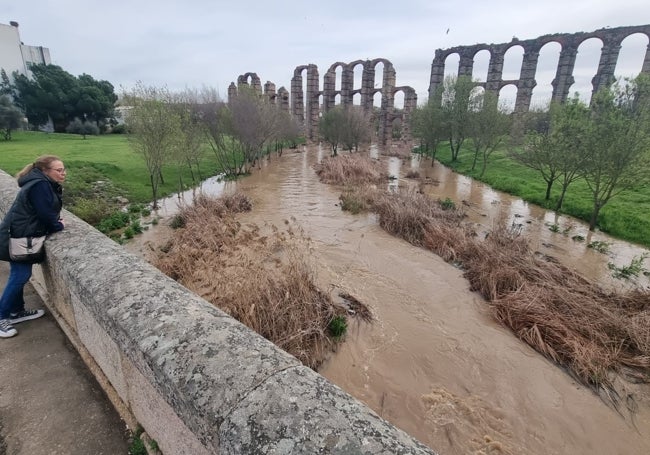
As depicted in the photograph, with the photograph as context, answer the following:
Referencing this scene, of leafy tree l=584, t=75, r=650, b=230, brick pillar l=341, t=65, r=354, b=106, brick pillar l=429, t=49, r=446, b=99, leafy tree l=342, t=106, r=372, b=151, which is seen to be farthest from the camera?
brick pillar l=341, t=65, r=354, b=106

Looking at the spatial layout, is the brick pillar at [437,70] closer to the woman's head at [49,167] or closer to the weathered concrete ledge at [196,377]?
the woman's head at [49,167]

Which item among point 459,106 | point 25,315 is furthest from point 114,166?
point 459,106

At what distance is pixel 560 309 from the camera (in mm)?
6719

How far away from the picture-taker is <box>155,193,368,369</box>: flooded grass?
5.25 m

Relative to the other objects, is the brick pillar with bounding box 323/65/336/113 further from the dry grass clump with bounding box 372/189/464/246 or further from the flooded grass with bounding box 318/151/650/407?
the flooded grass with bounding box 318/151/650/407

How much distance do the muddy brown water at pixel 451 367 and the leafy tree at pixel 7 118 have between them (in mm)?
29414

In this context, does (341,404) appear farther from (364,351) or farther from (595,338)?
(595,338)

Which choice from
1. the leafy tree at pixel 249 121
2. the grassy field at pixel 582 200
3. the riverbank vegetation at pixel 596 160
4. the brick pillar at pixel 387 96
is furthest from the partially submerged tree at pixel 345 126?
the riverbank vegetation at pixel 596 160

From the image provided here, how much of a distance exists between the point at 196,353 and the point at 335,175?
19732mm

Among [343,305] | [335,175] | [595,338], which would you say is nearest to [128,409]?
[343,305]

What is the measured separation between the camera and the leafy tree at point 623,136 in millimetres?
11422

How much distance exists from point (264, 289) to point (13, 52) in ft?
201

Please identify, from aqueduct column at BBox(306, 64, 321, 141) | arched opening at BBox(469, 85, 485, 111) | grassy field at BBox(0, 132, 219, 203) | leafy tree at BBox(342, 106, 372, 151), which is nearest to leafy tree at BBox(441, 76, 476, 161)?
arched opening at BBox(469, 85, 485, 111)

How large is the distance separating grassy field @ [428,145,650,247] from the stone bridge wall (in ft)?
41.3
